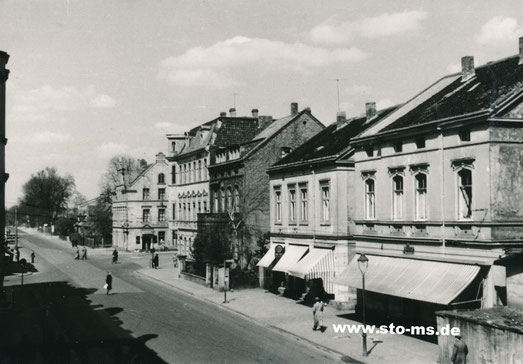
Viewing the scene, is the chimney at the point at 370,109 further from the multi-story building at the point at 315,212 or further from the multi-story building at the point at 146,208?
the multi-story building at the point at 146,208

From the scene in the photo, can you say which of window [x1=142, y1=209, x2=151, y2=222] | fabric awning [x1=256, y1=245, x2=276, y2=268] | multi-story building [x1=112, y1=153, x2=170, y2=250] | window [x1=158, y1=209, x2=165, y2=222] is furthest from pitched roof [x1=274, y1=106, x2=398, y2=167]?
window [x1=142, y1=209, x2=151, y2=222]

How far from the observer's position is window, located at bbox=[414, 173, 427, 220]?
24.1 metres

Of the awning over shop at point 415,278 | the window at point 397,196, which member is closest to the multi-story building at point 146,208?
the awning over shop at point 415,278

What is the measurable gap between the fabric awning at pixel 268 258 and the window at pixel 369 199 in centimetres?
1041

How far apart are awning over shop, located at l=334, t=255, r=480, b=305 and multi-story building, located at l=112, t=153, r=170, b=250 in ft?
181

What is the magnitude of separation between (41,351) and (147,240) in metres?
60.7

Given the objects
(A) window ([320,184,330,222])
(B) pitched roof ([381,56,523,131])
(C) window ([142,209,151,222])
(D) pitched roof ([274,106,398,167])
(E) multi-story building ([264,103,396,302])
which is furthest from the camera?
(C) window ([142,209,151,222])

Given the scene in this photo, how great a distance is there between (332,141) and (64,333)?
19240 mm

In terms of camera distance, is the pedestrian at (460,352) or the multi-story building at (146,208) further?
the multi-story building at (146,208)

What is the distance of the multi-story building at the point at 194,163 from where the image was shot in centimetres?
5366

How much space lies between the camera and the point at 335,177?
102ft

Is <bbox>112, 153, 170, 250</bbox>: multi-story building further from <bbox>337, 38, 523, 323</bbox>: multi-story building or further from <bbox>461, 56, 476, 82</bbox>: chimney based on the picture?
<bbox>461, 56, 476, 82</bbox>: chimney

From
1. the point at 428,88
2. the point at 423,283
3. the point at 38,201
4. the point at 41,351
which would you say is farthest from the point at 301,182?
the point at 38,201

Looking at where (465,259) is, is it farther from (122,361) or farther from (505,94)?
(122,361)
